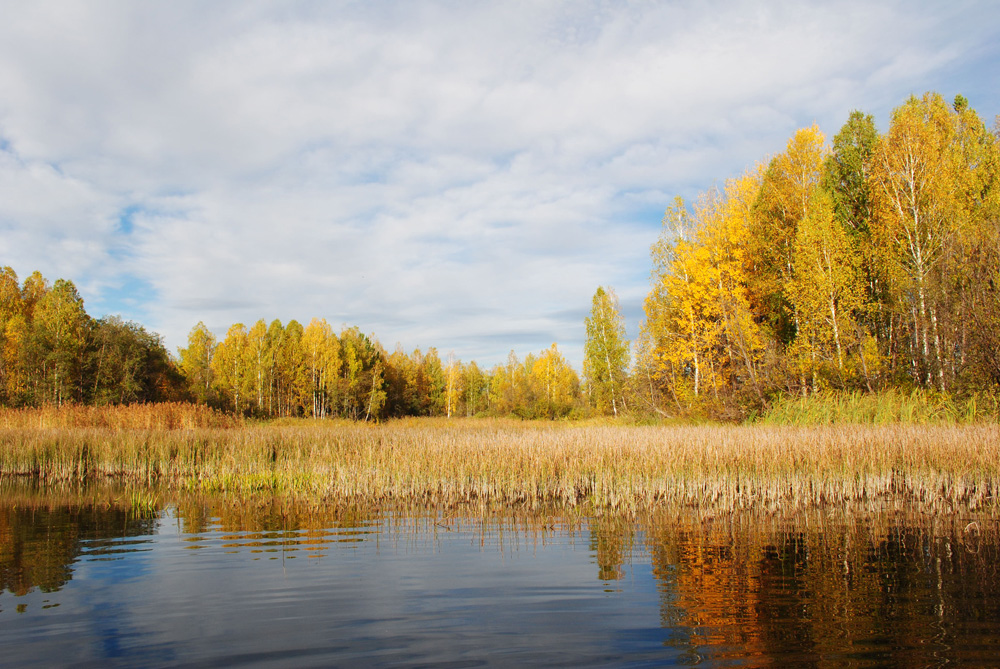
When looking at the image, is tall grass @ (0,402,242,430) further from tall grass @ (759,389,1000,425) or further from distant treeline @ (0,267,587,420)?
tall grass @ (759,389,1000,425)

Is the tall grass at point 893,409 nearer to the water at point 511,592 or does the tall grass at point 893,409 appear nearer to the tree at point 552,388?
the water at point 511,592

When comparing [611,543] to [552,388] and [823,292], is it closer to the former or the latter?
[823,292]

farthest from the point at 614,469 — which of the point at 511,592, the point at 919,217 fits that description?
the point at 919,217

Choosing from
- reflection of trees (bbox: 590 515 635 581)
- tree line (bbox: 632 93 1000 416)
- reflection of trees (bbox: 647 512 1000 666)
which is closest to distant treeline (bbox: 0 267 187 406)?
tree line (bbox: 632 93 1000 416)

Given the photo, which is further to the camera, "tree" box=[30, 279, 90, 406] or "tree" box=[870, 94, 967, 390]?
"tree" box=[30, 279, 90, 406]

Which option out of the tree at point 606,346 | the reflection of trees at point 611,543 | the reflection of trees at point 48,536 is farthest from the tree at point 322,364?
the reflection of trees at point 611,543

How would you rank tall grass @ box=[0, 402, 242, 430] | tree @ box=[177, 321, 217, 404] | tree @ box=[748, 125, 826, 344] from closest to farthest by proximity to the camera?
tall grass @ box=[0, 402, 242, 430] < tree @ box=[748, 125, 826, 344] < tree @ box=[177, 321, 217, 404]

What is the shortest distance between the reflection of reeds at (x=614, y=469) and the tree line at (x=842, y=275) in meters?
8.11

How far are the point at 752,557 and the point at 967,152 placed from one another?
89.3ft

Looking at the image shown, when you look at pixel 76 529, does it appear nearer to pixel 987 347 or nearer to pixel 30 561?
pixel 30 561

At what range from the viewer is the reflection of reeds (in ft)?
30.9

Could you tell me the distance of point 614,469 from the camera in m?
10.5

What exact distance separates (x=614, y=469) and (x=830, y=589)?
17.7ft

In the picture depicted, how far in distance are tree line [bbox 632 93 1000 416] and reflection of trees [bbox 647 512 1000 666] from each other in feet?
43.4
